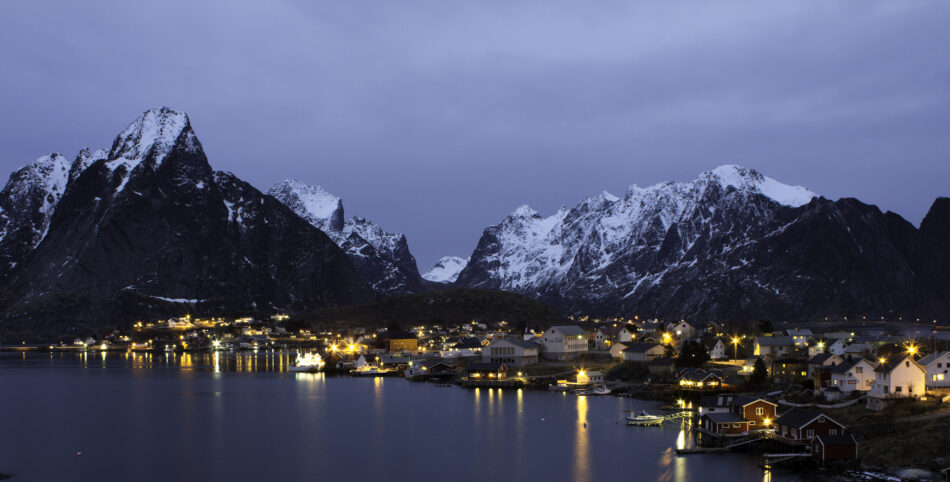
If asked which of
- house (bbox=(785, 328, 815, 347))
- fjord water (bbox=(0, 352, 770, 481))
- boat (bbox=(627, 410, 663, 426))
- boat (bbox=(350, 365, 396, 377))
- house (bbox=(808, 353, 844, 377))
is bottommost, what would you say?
boat (bbox=(350, 365, 396, 377))

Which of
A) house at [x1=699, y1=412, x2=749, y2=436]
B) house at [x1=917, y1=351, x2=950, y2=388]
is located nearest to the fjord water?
house at [x1=699, y1=412, x2=749, y2=436]

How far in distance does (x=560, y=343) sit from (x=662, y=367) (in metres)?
20.9

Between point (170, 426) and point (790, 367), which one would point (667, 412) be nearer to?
point (790, 367)

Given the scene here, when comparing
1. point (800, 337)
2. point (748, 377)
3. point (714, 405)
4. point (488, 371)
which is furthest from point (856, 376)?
point (488, 371)

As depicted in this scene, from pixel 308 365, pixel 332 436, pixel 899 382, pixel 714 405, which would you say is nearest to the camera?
pixel 899 382

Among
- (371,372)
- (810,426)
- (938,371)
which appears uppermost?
(938,371)

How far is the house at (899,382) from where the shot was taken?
4153cm

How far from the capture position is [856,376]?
46.2 meters

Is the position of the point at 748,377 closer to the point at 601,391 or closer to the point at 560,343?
the point at 601,391

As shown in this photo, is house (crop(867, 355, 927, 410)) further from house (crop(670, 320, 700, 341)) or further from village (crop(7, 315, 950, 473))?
house (crop(670, 320, 700, 341))

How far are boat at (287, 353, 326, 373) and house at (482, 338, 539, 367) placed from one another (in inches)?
963

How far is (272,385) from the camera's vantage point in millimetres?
76188

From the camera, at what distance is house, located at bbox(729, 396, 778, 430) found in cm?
4156

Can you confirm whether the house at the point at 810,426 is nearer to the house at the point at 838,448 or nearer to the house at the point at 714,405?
the house at the point at 838,448
